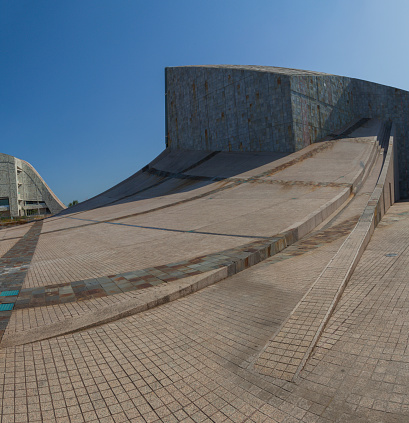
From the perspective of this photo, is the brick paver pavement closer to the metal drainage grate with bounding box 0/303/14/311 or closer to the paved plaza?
the paved plaza

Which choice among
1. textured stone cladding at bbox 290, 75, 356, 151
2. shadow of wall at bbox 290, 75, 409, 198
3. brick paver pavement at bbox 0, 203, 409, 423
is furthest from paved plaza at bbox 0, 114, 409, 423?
shadow of wall at bbox 290, 75, 409, 198

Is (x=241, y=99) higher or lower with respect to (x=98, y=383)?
higher

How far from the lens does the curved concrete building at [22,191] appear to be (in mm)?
56375

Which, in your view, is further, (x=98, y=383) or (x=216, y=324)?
(x=216, y=324)

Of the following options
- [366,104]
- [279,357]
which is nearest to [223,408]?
[279,357]

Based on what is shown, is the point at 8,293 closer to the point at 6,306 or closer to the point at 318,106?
the point at 6,306

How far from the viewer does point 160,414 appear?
2.01 m

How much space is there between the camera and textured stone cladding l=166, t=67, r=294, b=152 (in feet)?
73.4

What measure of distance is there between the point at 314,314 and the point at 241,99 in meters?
23.7

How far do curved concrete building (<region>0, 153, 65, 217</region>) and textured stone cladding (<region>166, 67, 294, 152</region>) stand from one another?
4236 centimetres

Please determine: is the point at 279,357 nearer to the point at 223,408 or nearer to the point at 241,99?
the point at 223,408

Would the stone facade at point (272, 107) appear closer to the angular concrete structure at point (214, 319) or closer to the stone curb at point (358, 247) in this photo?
the stone curb at point (358, 247)

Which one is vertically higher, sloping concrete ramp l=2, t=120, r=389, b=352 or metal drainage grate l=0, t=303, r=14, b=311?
sloping concrete ramp l=2, t=120, r=389, b=352

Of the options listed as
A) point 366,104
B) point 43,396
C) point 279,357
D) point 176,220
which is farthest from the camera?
point 366,104
